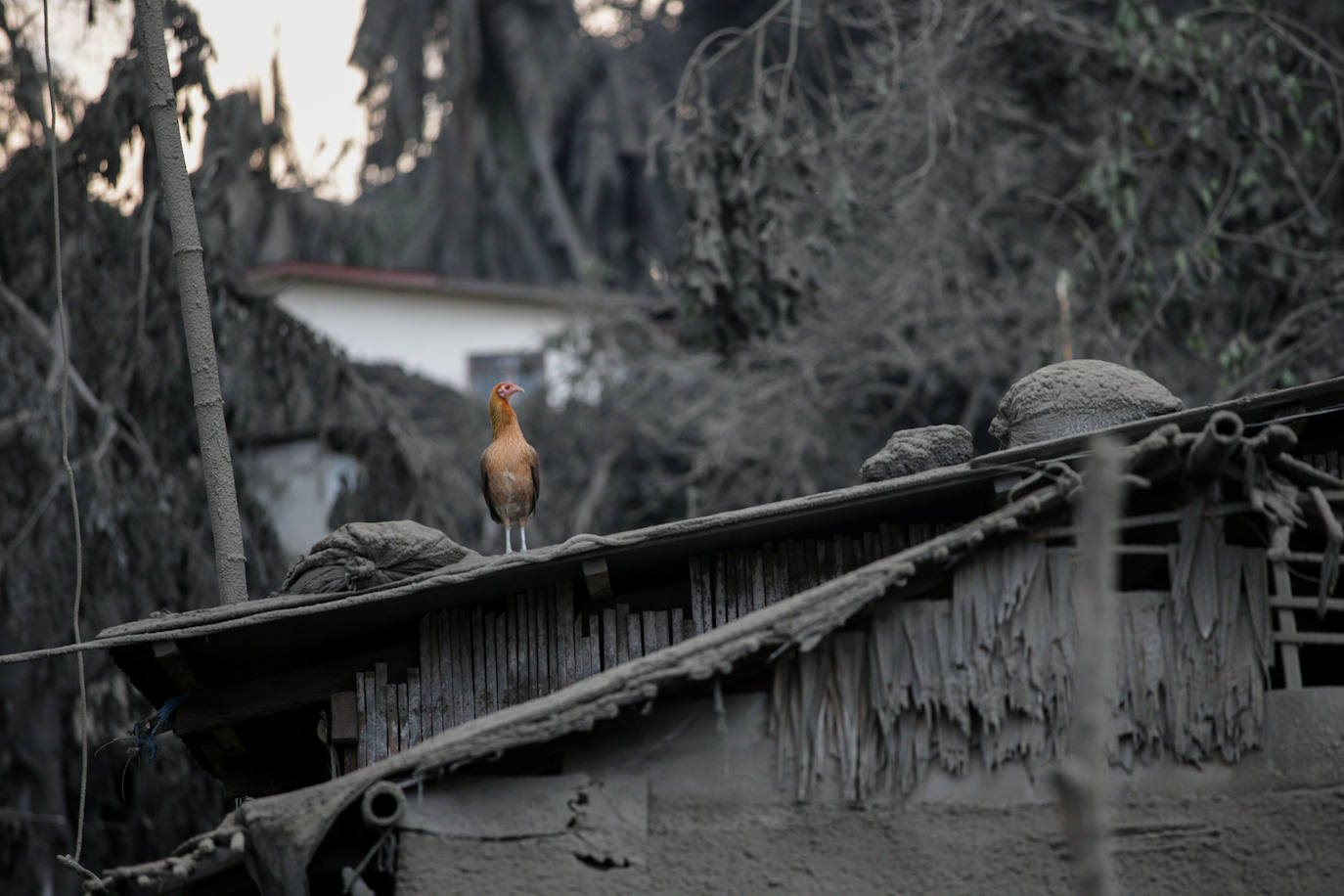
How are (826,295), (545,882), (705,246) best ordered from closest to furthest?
(545,882) < (705,246) < (826,295)

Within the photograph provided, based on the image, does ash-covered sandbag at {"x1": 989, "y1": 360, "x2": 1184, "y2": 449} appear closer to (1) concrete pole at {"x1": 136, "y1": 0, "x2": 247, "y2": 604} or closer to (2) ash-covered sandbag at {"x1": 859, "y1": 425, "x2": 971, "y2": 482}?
(2) ash-covered sandbag at {"x1": 859, "y1": 425, "x2": 971, "y2": 482}

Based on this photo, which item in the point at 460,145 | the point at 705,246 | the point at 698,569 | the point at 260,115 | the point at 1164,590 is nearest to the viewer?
the point at 1164,590

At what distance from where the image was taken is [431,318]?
2825 centimetres

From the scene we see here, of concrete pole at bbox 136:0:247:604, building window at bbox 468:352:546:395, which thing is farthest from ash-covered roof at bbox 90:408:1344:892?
building window at bbox 468:352:546:395

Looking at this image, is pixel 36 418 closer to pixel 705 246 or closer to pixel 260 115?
pixel 260 115

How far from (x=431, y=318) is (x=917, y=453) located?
21852 mm

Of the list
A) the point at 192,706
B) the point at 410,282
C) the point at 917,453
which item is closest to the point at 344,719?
the point at 192,706

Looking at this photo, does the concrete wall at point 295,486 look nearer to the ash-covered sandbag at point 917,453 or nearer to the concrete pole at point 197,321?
the concrete pole at point 197,321

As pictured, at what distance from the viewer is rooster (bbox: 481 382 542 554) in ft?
29.0

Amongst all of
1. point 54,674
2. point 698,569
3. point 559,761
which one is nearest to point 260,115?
point 54,674

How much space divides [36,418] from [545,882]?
28.9 ft

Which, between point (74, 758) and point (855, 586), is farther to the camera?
point (74, 758)

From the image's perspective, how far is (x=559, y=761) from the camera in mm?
5875

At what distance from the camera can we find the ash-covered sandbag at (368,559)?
670 centimetres
